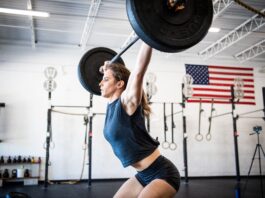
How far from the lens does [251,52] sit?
750 centimetres

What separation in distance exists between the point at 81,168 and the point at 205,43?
13.8 ft

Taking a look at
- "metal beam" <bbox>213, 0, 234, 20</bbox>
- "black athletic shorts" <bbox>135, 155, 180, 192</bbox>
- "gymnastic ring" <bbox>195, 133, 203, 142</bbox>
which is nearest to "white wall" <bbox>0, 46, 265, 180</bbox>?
"gymnastic ring" <bbox>195, 133, 203, 142</bbox>

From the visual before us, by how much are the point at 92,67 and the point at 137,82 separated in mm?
1327

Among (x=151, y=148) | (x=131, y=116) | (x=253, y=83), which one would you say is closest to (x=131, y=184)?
(x=151, y=148)

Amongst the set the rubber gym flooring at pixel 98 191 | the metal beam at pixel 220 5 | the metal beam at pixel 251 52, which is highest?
the metal beam at pixel 220 5

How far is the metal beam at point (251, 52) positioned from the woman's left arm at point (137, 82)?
603 centimetres

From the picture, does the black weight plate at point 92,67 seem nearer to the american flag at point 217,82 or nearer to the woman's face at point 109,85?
the woman's face at point 109,85

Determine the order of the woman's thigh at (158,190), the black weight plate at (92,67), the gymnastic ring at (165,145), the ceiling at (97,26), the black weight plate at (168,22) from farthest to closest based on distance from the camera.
A: the gymnastic ring at (165,145), the ceiling at (97,26), the black weight plate at (92,67), the woman's thigh at (158,190), the black weight plate at (168,22)

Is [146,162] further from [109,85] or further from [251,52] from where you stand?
[251,52]

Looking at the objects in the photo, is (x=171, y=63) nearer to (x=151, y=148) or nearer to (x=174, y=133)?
(x=174, y=133)

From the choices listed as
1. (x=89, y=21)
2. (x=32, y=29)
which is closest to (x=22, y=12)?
(x=32, y=29)

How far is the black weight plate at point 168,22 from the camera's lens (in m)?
1.41

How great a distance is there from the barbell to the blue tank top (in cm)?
46

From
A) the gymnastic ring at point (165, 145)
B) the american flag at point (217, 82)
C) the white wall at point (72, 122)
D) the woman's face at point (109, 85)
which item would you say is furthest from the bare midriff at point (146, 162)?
the american flag at point (217, 82)
